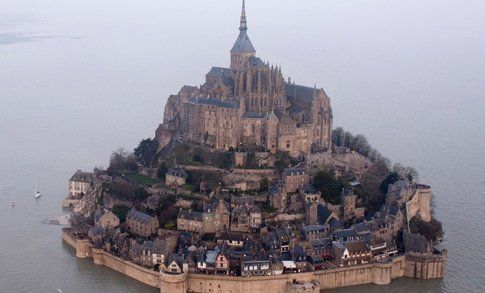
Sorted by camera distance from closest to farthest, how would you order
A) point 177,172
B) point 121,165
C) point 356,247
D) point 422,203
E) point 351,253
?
point 351,253 < point 356,247 < point 422,203 < point 177,172 < point 121,165

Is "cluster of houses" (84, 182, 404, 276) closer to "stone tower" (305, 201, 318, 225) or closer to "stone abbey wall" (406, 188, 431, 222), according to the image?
"stone tower" (305, 201, 318, 225)

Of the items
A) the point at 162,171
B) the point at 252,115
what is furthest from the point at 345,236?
the point at 162,171

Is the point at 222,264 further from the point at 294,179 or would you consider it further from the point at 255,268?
the point at 294,179

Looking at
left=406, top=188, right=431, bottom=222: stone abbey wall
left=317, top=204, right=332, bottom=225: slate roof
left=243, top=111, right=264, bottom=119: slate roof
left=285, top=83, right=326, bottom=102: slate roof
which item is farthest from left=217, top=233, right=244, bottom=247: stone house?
left=285, top=83, right=326, bottom=102: slate roof

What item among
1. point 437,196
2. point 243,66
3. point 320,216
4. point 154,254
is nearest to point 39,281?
point 154,254

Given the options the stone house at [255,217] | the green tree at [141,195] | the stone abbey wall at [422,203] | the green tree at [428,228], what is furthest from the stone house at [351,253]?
the green tree at [141,195]

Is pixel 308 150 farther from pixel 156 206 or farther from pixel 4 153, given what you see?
pixel 4 153
